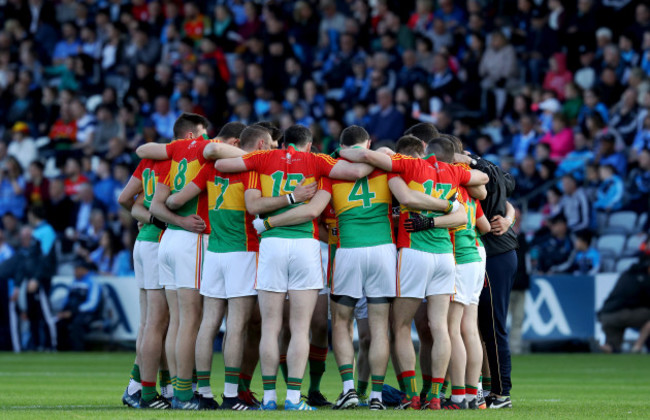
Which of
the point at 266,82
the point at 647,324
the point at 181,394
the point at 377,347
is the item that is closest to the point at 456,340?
the point at 377,347

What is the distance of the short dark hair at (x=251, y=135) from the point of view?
1059cm

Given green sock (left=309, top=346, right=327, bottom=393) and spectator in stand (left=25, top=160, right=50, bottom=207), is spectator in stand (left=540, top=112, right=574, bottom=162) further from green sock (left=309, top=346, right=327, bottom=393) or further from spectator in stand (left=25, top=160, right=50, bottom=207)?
green sock (left=309, top=346, right=327, bottom=393)

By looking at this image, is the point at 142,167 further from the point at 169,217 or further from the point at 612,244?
the point at 612,244

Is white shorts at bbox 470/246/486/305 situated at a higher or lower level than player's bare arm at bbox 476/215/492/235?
lower

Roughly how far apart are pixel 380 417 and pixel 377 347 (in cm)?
122

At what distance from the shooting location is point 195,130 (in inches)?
434

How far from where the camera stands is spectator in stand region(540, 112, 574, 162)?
72.5ft

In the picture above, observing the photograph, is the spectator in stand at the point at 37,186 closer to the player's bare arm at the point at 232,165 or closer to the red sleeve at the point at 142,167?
the red sleeve at the point at 142,167

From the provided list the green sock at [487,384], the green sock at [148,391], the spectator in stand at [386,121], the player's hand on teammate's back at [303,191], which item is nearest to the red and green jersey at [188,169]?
the player's hand on teammate's back at [303,191]

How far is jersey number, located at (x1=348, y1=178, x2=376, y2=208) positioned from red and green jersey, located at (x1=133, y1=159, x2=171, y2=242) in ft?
5.94

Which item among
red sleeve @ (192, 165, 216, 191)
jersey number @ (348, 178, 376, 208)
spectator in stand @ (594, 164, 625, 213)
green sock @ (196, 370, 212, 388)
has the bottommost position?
green sock @ (196, 370, 212, 388)

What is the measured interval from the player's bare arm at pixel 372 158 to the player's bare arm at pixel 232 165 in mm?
954

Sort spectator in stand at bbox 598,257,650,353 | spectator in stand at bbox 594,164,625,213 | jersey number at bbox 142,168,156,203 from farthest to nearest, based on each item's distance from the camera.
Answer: spectator in stand at bbox 594,164,625,213 < spectator in stand at bbox 598,257,650,353 < jersey number at bbox 142,168,156,203

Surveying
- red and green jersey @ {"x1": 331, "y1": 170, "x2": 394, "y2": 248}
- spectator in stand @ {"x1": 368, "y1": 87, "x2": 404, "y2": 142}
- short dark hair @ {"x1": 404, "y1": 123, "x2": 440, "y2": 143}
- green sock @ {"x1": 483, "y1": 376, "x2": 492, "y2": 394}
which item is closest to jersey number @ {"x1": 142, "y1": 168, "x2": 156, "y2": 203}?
red and green jersey @ {"x1": 331, "y1": 170, "x2": 394, "y2": 248}
